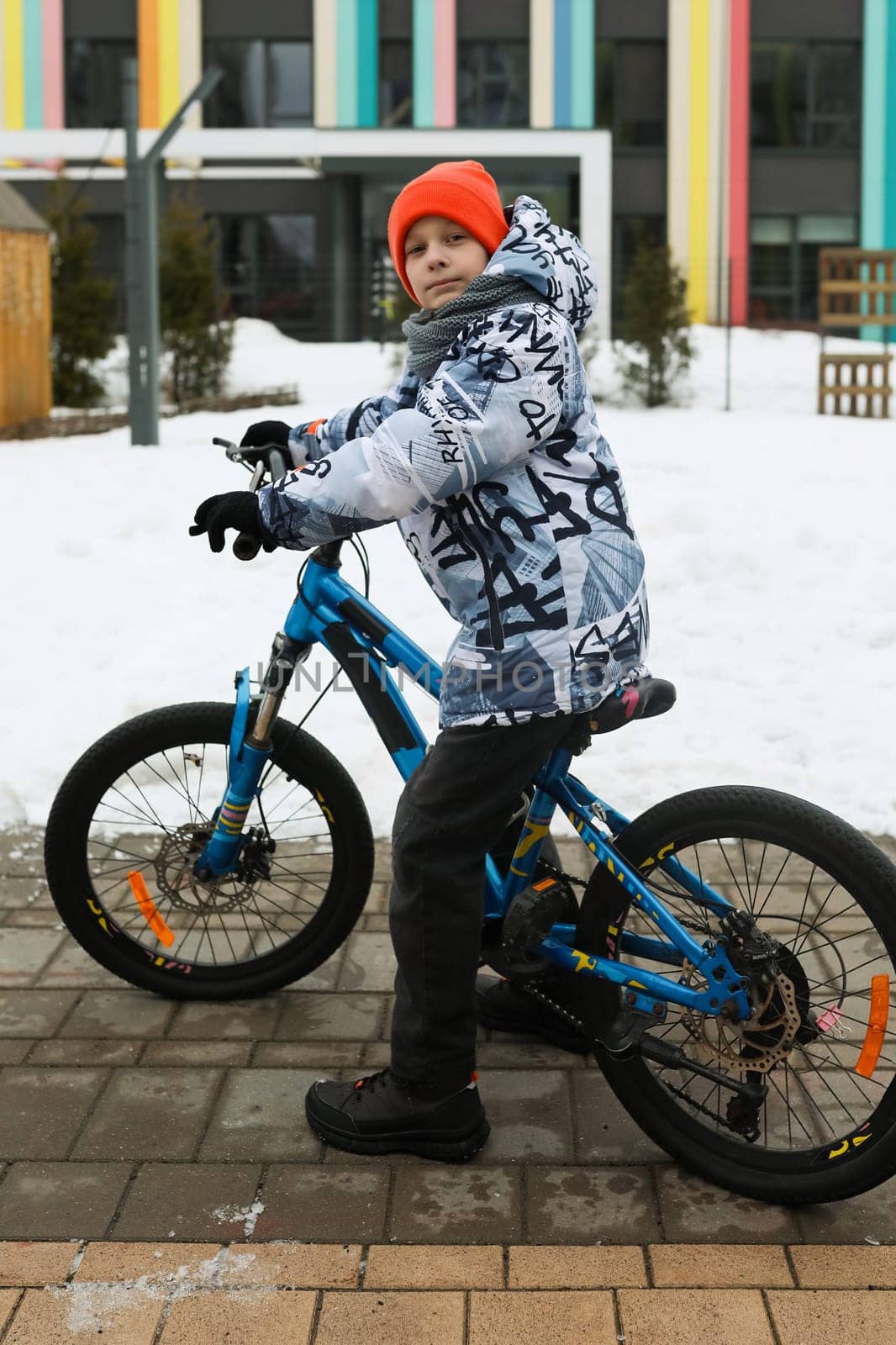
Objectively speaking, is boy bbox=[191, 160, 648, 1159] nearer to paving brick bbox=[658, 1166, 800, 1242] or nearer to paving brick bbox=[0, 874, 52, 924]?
paving brick bbox=[658, 1166, 800, 1242]

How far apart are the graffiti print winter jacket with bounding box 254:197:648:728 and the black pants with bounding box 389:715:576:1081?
0.25 feet

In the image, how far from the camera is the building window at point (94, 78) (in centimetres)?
3034

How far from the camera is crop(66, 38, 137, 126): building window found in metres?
30.3

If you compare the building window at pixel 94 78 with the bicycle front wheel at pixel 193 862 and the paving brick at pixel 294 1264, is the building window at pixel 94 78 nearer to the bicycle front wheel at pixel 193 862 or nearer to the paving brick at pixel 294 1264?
the bicycle front wheel at pixel 193 862

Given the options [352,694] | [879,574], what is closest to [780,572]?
[879,574]

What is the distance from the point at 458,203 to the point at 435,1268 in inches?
73.7

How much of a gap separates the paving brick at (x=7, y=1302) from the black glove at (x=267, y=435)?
176 cm

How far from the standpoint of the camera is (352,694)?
6.05 meters

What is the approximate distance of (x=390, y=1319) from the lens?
266 cm

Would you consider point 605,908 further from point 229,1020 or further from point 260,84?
point 260,84

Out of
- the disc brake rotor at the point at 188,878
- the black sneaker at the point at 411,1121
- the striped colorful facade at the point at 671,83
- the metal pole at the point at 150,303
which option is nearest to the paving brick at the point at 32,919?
the disc brake rotor at the point at 188,878

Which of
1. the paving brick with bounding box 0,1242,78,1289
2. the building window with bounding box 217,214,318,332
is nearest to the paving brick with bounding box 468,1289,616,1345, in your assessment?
the paving brick with bounding box 0,1242,78,1289

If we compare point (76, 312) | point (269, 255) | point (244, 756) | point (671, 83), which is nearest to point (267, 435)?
point (244, 756)

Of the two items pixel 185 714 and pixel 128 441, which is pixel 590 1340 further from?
pixel 128 441
